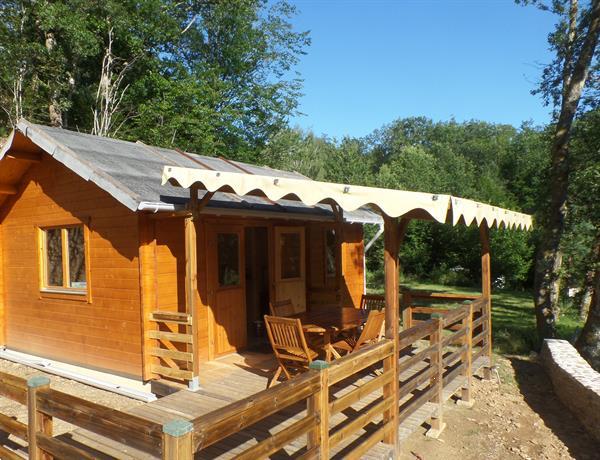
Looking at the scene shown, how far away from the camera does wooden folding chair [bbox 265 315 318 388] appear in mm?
5371

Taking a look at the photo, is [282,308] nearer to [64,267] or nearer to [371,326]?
[371,326]

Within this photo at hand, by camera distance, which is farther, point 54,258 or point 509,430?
point 54,258

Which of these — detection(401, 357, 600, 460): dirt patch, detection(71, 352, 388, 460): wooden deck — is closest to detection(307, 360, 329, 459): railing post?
detection(71, 352, 388, 460): wooden deck

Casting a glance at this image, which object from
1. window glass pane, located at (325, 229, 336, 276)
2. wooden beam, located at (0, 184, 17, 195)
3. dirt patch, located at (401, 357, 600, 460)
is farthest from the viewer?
window glass pane, located at (325, 229, 336, 276)

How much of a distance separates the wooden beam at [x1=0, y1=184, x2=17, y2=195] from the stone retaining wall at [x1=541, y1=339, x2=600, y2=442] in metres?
9.66

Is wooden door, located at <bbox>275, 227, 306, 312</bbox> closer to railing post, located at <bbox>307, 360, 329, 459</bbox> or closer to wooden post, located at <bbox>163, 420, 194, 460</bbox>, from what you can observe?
railing post, located at <bbox>307, 360, 329, 459</bbox>

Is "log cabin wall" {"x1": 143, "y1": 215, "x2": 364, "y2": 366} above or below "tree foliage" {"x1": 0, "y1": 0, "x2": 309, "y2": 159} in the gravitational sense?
below

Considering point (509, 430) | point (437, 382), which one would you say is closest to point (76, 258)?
point (437, 382)

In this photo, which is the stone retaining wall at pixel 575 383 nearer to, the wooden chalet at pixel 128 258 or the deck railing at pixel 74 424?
the wooden chalet at pixel 128 258

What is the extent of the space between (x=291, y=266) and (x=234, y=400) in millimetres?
3890

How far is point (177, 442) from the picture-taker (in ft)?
7.57

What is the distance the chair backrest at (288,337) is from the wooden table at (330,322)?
0.36 m

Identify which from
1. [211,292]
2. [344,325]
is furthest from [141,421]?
[211,292]

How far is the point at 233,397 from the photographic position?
17.6 ft
